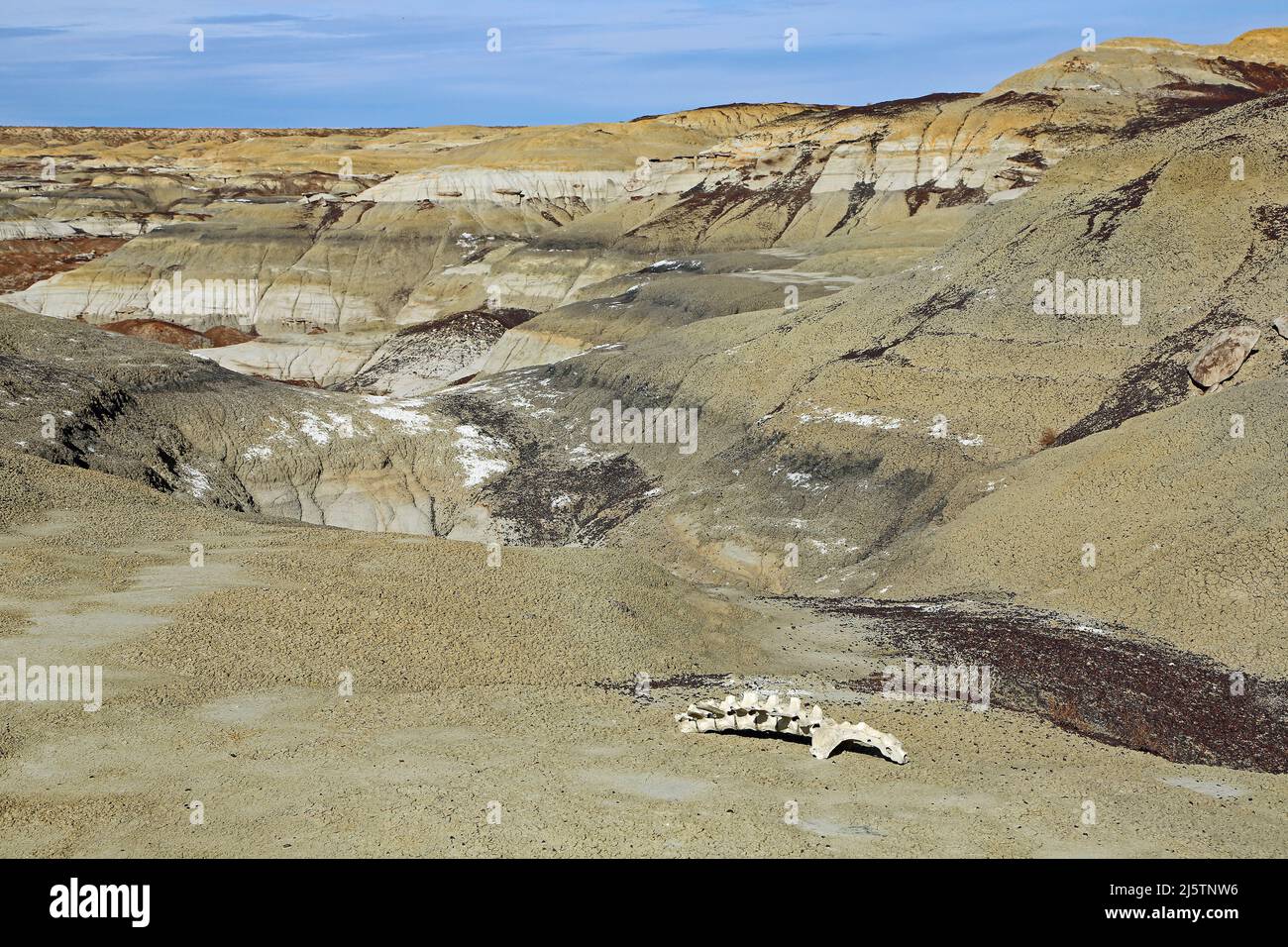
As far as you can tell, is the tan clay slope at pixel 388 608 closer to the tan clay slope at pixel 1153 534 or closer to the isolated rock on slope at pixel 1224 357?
the tan clay slope at pixel 1153 534

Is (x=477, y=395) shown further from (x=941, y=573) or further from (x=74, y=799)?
(x=74, y=799)

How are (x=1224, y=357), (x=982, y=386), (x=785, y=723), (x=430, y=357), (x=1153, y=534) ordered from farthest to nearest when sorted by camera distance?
(x=430, y=357) → (x=982, y=386) → (x=1224, y=357) → (x=1153, y=534) → (x=785, y=723)

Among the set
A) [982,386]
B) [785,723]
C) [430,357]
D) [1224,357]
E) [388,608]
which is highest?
[430,357]

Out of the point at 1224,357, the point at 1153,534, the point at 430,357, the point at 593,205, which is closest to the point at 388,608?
the point at 1153,534

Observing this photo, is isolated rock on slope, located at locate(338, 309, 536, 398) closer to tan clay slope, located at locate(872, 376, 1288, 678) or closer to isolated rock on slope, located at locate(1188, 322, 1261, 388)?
isolated rock on slope, located at locate(1188, 322, 1261, 388)

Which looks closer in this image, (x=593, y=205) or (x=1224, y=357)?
(x=1224, y=357)

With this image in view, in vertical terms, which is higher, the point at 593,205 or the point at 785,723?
the point at 593,205

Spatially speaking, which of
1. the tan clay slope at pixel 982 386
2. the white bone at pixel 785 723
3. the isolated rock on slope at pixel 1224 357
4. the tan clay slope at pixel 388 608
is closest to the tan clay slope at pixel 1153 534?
the tan clay slope at pixel 982 386

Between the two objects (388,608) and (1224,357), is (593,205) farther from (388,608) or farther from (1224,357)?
(388,608)

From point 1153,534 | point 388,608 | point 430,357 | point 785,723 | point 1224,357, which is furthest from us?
point 430,357

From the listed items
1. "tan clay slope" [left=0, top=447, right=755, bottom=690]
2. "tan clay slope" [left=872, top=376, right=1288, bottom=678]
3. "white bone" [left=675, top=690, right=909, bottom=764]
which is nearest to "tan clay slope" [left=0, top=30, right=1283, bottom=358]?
"tan clay slope" [left=872, top=376, right=1288, bottom=678]

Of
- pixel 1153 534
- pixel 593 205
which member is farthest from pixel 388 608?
pixel 593 205
